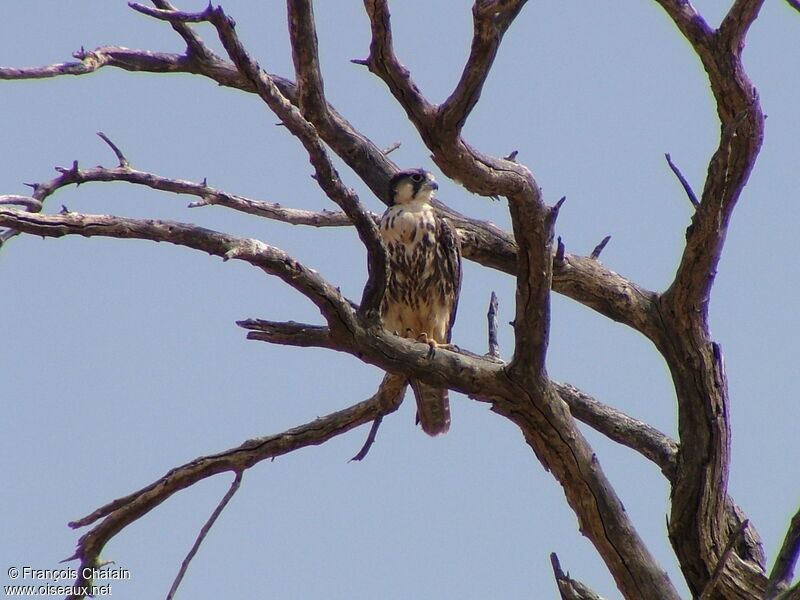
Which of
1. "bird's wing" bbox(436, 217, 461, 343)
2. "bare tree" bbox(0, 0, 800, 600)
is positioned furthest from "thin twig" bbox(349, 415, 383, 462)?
"bird's wing" bbox(436, 217, 461, 343)

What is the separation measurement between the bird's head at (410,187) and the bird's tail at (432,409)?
1014mm

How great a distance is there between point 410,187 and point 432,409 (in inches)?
46.7

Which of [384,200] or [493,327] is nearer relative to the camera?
[493,327]

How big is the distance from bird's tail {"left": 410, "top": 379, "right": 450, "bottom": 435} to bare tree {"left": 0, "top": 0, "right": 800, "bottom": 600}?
80cm

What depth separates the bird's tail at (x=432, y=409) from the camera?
19.1ft

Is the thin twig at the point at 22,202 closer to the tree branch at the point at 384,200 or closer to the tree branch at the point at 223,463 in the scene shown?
the tree branch at the point at 384,200

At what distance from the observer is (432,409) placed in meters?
5.85

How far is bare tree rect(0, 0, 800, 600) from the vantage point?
3.53m

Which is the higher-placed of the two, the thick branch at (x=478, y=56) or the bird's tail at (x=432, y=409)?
the thick branch at (x=478, y=56)

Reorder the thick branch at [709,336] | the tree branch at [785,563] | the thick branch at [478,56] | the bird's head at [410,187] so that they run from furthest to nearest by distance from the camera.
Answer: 1. the bird's head at [410,187]
2. the thick branch at [709,336]
3. the thick branch at [478,56]
4. the tree branch at [785,563]

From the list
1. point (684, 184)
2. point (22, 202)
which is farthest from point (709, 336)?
point (22, 202)

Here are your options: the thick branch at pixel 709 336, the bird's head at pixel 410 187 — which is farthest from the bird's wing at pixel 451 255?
the thick branch at pixel 709 336

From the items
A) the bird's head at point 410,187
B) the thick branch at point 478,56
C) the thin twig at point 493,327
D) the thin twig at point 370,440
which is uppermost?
the bird's head at point 410,187

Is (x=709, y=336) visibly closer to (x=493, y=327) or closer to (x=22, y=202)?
(x=493, y=327)
